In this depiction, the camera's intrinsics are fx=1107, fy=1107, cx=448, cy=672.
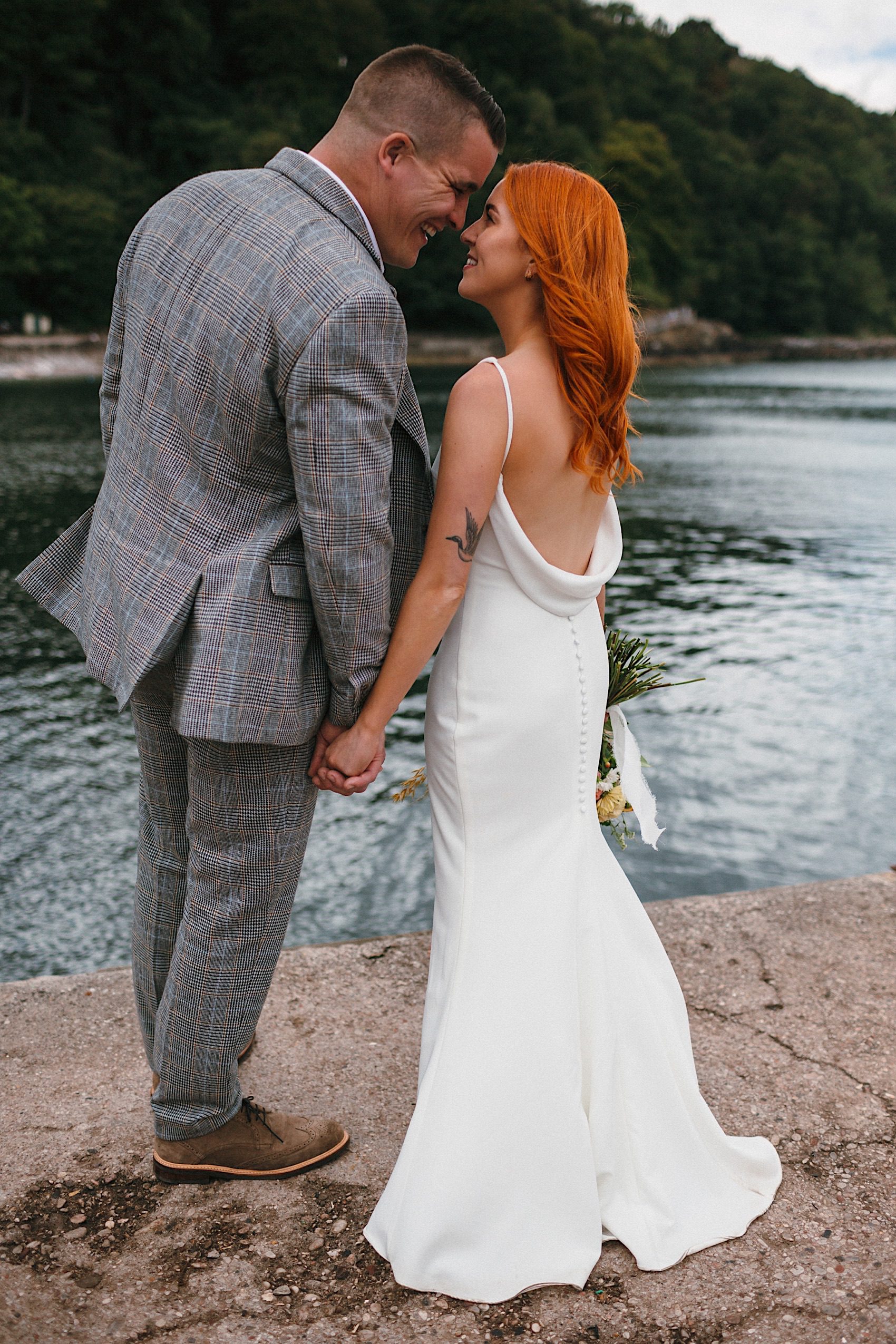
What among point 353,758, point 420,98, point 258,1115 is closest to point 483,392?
point 420,98

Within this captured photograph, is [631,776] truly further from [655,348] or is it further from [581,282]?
[655,348]

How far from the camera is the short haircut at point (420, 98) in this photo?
6.97 ft

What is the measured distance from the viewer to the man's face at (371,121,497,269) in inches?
85.0

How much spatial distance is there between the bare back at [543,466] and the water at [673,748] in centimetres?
352

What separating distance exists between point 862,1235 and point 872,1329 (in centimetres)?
27

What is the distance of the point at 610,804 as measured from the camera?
8.55 ft

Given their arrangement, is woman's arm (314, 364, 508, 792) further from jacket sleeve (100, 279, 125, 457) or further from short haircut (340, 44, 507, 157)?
jacket sleeve (100, 279, 125, 457)

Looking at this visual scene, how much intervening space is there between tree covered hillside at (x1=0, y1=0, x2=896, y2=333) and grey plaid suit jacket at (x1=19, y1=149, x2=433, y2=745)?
148ft

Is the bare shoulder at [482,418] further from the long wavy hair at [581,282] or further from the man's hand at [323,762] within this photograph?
the man's hand at [323,762]

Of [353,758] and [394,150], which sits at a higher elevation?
[394,150]

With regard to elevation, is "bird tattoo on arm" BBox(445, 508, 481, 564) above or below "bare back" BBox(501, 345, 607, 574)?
below

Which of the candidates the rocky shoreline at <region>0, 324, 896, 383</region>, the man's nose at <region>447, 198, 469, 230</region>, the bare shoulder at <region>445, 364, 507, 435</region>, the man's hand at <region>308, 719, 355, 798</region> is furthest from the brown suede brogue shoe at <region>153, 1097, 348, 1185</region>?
the rocky shoreline at <region>0, 324, 896, 383</region>

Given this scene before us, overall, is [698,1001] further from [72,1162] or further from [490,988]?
[72,1162]

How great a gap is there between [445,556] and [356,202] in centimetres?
70
